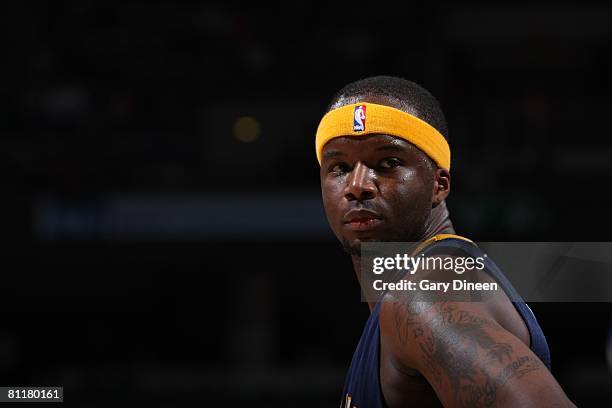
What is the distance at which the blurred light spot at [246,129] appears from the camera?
454 inches

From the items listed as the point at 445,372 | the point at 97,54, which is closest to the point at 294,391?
the point at 97,54

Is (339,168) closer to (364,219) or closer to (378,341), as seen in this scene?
(364,219)

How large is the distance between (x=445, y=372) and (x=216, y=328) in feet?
42.0

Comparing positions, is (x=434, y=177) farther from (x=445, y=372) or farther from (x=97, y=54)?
(x=97, y=54)

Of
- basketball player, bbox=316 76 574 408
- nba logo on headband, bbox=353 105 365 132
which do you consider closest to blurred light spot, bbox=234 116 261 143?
basketball player, bbox=316 76 574 408

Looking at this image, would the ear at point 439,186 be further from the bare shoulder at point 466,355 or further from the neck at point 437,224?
the bare shoulder at point 466,355

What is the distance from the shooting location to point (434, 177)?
2619 millimetres

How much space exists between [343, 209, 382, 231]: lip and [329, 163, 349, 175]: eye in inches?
6.6

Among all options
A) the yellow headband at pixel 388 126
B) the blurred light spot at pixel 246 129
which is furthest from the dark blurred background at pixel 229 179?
the yellow headband at pixel 388 126

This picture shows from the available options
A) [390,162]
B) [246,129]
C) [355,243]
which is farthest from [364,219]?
[246,129]

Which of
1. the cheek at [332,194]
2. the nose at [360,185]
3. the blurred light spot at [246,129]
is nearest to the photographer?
the nose at [360,185]

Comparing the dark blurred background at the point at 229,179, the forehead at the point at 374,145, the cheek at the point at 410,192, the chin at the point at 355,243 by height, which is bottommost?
the chin at the point at 355,243

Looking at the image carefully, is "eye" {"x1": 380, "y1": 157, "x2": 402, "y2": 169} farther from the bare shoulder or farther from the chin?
the bare shoulder

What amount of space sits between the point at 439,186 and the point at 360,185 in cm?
33
